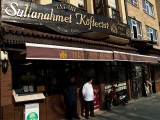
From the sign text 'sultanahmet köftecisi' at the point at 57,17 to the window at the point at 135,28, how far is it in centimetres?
714

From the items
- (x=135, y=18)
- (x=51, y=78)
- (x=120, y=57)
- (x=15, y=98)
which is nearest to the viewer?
(x=15, y=98)

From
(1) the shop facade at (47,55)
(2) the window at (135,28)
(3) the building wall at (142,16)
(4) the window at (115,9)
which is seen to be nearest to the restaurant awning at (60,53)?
(1) the shop facade at (47,55)

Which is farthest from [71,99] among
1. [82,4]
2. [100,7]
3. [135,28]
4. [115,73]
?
[135,28]

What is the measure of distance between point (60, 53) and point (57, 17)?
2271 millimetres

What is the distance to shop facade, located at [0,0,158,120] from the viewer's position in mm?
8992

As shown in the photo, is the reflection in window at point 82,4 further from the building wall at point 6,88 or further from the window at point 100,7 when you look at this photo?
the building wall at point 6,88

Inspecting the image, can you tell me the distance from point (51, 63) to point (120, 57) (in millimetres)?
3914

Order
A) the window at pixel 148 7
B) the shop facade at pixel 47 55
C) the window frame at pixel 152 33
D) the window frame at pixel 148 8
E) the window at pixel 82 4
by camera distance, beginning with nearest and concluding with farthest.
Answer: the shop facade at pixel 47 55, the window at pixel 82 4, the window frame at pixel 152 33, the window frame at pixel 148 8, the window at pixel 148 7

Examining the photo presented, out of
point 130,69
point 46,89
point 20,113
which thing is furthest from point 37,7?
point 130,69

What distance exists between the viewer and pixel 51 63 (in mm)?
11391

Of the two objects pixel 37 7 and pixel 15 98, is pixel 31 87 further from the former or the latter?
pixel 37 7

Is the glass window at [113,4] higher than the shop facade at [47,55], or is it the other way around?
the glass window at [113,4]

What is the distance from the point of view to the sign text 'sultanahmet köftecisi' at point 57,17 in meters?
9.37

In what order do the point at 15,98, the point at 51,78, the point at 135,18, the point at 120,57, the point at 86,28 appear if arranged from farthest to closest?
the point at 135,18, the point at 120,57, the point at 86,28, the point at 51,78, the point at 15,98
